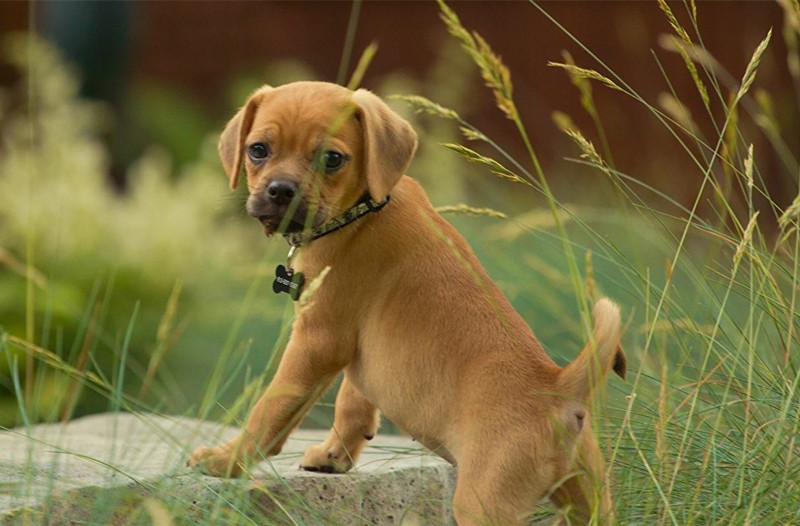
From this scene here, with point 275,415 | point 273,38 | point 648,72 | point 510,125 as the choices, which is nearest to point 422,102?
point 275,415

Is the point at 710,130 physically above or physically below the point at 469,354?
below

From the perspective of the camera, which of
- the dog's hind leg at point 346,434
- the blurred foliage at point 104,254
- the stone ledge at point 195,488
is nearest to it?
the stone ledge at point 195,488

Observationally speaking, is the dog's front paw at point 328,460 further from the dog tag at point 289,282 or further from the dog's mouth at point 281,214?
the dog's mouth at point 281,214

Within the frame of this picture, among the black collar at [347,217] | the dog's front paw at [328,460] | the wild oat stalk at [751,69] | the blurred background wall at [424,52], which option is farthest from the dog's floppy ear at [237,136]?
the blurred background wall at [424,52]

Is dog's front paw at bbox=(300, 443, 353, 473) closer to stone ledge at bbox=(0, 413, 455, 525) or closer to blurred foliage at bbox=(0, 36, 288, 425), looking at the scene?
stone ledge at bbox=(0, 413, 455, 525)

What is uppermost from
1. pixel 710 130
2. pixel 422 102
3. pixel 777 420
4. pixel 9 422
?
pixel 422 102

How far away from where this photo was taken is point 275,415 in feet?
9.70

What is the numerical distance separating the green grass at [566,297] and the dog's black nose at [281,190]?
265 mm

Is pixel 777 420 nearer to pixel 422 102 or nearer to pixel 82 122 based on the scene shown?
pixel 422 102

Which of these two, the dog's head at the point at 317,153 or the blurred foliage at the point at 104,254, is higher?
the dog's head at the point at 317,153

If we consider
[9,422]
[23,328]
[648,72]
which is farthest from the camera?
[648,72]

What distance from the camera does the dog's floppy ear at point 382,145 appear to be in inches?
116

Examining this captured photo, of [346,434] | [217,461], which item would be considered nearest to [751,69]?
[346,434]

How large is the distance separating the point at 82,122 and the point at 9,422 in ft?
8.22
